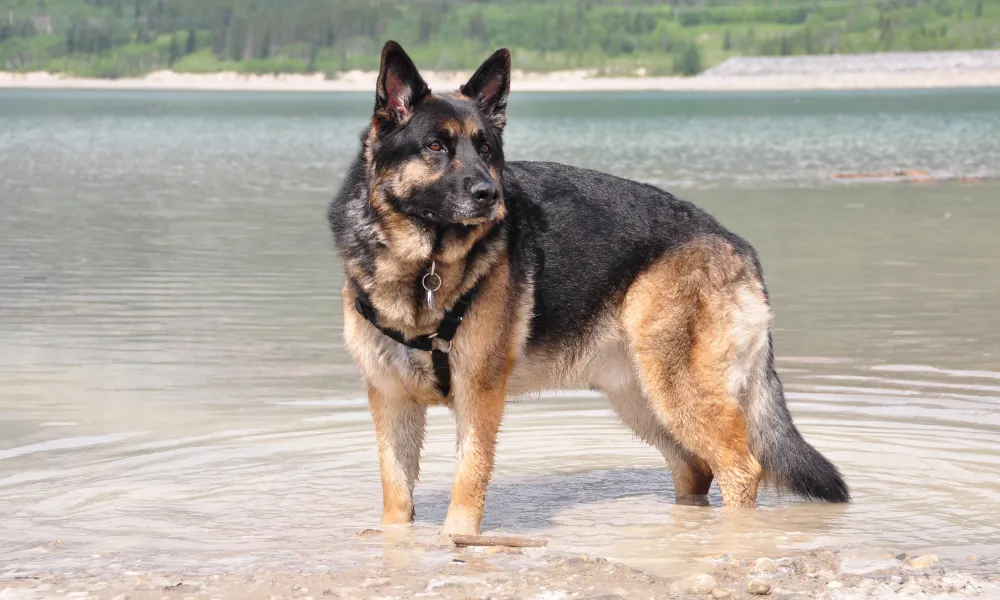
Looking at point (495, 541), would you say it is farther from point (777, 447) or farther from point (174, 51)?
point (174, 51)

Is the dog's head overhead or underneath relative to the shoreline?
overhead

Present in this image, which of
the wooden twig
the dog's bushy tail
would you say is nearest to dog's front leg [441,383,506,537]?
the wooden twig

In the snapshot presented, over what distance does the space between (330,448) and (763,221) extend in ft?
47.3

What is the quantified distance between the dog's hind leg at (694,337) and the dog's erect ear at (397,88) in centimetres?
158

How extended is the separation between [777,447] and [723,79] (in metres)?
158

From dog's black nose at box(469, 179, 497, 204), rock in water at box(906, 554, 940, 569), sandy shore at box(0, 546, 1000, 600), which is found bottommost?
sandy shore at box(0, 546, 1000, 600)

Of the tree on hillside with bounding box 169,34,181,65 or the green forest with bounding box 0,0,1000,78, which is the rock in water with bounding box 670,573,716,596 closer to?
the green forest with bounding box 0,0,1000,78

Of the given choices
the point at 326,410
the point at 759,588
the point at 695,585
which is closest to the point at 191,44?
the point at 326,410

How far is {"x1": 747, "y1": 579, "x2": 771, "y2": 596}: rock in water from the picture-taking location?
5434mm

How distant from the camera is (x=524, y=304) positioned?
6633 mm

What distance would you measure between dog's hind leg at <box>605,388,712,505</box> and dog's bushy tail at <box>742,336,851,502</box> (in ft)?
1.26

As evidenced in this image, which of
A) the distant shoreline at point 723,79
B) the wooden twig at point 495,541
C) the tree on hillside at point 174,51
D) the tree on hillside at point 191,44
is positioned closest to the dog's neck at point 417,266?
the wooden twig at point 495,541

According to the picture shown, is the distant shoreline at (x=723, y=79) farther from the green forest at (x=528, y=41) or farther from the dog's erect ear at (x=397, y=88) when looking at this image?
the dog's erect ear at (x=397, y=88)

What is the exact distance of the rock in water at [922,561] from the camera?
5.87 m
